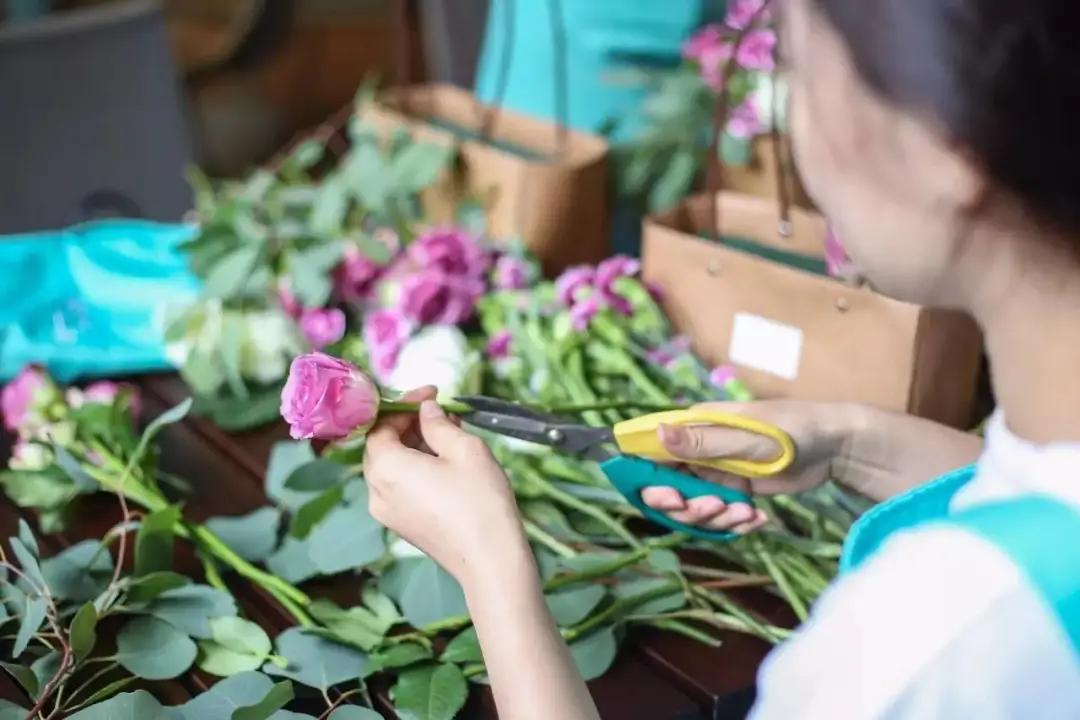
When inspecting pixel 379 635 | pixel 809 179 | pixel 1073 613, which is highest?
pixel 809 179

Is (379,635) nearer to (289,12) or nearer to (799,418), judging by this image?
(799,418)

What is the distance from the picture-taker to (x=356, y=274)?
1.06m

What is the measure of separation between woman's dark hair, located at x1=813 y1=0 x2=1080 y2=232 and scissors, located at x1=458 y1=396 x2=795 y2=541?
0.29 metres

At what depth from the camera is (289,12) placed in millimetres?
2643

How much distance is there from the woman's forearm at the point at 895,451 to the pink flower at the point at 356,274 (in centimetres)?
51

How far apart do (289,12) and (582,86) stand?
1.52 m

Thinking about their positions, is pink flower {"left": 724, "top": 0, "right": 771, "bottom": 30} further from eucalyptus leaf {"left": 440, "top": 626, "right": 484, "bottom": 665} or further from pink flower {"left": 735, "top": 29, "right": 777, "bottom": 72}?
eucalyptus leaf {"left": 440, "top": 626, "right": 484, "bottom": 665}

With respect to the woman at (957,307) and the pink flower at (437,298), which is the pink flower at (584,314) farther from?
the woman at (957,307)

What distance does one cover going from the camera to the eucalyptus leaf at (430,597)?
2.27 feet

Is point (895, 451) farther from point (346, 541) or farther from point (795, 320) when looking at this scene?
point (346, 541)

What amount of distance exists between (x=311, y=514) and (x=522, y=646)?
266 millimetres

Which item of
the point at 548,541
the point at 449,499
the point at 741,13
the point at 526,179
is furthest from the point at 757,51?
the point at 449,499

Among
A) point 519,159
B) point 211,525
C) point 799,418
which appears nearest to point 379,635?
point 211,525

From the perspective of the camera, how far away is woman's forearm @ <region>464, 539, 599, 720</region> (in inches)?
20.8
